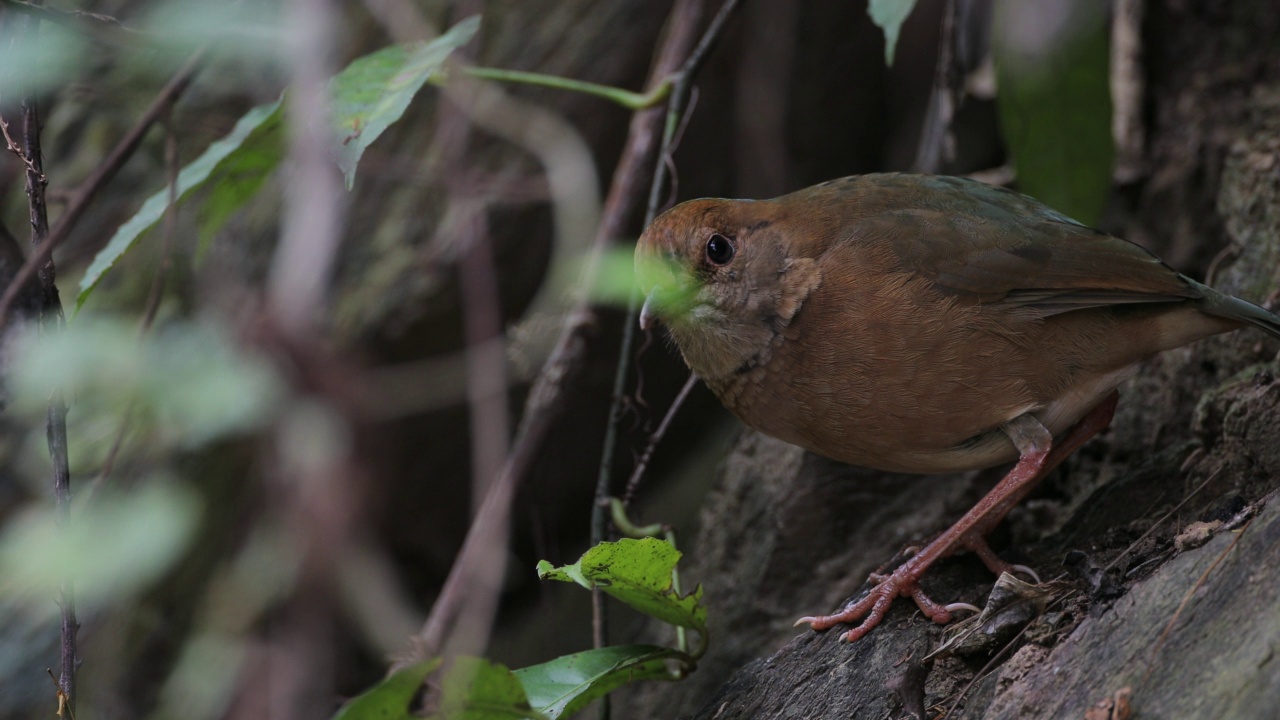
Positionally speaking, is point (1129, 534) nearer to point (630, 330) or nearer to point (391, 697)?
point (630, 330)

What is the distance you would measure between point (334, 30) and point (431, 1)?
1.40 ft

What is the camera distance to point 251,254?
454 cm

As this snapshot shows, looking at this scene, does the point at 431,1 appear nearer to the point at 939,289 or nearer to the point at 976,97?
the point at 976,97

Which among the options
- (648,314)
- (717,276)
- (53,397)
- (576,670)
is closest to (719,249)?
(717,276)

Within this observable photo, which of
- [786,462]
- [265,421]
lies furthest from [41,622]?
[786,462]

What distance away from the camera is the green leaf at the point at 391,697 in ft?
6.07

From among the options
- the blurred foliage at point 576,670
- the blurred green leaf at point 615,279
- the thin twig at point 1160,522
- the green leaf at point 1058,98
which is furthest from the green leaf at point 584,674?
the green leaf at point 1058,98

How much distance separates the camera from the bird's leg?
2.59 m

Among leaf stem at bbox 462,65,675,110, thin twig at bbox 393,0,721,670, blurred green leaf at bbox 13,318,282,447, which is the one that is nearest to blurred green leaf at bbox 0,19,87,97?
blurred green leaf at bbox 13,318,282,447

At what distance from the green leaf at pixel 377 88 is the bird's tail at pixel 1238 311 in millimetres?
2074

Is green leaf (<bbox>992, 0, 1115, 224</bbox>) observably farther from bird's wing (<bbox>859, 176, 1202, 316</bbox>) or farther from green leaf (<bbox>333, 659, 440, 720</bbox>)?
green leaf (<bbox>333, 659, 440, 720</bbox>)

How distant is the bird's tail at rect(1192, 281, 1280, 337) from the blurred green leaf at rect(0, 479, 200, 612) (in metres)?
3.17

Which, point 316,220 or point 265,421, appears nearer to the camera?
point 316,220

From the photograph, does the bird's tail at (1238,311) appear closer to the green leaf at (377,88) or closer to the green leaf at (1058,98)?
the green leaf at (1058,98)
